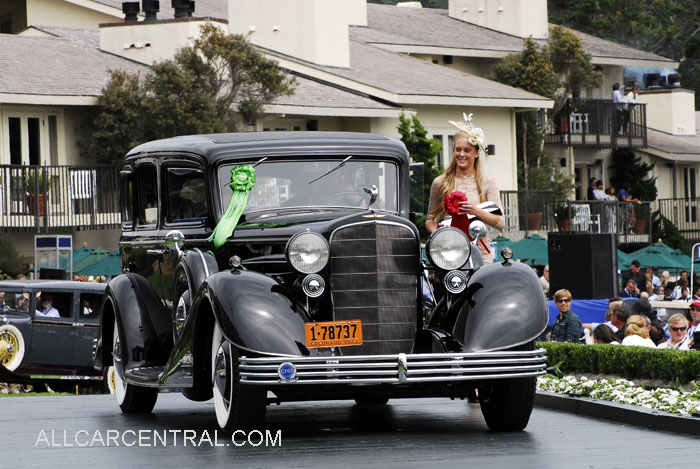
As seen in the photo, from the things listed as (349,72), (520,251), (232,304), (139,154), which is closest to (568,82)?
(349,72)

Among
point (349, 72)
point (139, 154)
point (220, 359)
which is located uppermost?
point (349, 72)

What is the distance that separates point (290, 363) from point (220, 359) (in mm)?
870

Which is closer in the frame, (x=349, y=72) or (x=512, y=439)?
(x=512, y=439)

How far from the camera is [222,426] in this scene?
382 inches

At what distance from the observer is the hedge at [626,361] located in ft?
39.0

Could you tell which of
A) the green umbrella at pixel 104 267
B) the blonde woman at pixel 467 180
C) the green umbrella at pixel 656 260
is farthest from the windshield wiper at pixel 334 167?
the green umbrella at pixel 656 260

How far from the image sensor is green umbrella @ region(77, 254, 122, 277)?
27.7m

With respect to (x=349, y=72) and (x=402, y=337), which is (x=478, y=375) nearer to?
(x=402, y=337)

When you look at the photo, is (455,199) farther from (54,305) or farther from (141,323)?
(54,305)

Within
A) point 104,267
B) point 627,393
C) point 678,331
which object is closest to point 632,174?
point 104,267

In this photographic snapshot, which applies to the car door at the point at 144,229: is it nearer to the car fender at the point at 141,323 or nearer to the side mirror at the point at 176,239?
the car fender at the point at 141,323

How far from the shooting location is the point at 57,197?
31.6 m

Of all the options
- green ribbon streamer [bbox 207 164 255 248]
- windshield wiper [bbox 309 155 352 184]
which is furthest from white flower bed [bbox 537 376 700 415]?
green ribbon streamer [bbox 207 164 255 248]

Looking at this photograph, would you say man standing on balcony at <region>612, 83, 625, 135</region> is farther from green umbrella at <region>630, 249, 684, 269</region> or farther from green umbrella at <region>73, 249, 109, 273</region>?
green umbrella at <region>73, 249, 109, 273</region>
